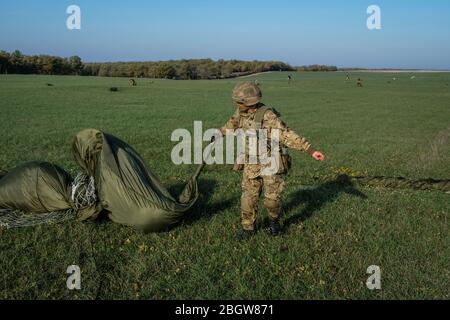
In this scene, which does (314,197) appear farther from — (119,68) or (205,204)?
(119,68)

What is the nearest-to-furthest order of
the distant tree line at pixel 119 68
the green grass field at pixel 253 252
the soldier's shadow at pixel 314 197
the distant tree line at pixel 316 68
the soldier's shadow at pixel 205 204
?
the green grass field at pixel 253 252 < the soldier's shadow at pixel 205 204 < the soldier's shadow at pixel 314 197 < the distant tree line at pixel 119 68 < the distant tree line at pixel 316 68

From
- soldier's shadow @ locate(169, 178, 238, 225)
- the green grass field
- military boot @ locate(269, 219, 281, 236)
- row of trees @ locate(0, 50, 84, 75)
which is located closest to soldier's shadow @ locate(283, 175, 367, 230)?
the green grass field

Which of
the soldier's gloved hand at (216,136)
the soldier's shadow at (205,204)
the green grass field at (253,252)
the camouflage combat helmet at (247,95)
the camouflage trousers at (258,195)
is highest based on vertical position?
the camouflage combat helmet at (247,95)

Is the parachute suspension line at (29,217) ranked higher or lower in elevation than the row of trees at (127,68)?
lower

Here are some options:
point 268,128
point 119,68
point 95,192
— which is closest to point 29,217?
point 95,192

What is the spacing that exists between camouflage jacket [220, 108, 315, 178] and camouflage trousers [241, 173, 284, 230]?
14 centimetres

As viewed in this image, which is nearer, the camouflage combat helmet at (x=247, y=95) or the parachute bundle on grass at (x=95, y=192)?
the camouflage combat helmet at (x=247, y=95)

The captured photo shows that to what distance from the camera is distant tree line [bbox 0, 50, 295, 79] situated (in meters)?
91.2

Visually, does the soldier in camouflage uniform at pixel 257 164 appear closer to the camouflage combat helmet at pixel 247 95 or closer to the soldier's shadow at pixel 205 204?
the camouflage combat helmet at pixel 247 95

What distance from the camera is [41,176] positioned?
20.8 feet

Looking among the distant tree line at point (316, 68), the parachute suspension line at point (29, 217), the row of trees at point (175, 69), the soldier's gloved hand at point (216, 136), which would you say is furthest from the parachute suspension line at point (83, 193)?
the distant tree line at point (316, 68)

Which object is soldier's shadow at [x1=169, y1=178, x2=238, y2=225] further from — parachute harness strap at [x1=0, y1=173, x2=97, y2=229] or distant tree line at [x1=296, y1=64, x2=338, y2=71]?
distant tree line at [x1=296, y1=64, x2=338, y2=71]

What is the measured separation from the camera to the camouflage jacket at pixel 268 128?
18.6 feet

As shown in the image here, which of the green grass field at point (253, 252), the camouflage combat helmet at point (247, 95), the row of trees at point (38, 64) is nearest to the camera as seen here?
the green grass field at point (253, 252)
